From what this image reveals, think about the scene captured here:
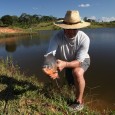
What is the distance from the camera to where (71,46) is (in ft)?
14.1

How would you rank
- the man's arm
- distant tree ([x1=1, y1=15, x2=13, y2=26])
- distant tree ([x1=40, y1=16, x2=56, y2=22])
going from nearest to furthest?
the man's arm → distant tree ([x1=1, y1=15, x2=13, y2=26]) → distant tree ([x1=40, y1=16, x2=56, y2=22])

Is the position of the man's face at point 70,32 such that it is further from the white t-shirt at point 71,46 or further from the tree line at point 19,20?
the tree line at point 19,20

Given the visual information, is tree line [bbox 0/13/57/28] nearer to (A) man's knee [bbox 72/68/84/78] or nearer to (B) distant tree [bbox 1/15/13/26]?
(B) distant tree [bbox 1/15/13/26]

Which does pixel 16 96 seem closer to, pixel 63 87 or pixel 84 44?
pixel 63 87

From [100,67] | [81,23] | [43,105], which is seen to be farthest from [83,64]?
[100,67]

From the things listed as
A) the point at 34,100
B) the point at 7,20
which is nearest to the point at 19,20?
the point at 7,20

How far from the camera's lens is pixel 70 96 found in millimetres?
4836

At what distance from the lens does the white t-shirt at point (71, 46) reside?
4180mm

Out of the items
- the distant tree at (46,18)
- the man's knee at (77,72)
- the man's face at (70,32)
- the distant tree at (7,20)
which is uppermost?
the man's face at (70,32)

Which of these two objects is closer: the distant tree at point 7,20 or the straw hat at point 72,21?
the straw hat at point 72,21

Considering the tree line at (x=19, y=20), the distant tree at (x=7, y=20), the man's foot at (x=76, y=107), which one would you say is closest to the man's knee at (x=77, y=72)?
the man's foot at (x=76, y=107)

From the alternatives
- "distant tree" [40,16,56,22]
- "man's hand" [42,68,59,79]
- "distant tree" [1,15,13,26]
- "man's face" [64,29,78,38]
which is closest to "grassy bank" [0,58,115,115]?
"man's hand" [42,68,59,79]

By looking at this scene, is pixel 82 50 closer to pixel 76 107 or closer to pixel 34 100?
pixel 76 107

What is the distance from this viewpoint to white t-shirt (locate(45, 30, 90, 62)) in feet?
13.7
